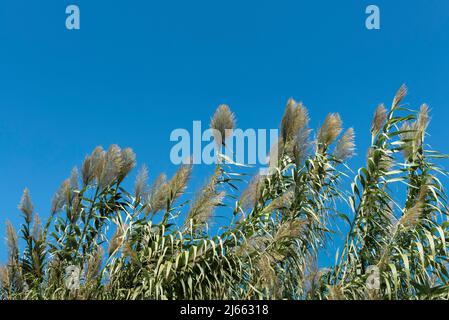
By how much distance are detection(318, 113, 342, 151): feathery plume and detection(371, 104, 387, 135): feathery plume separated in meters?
0.29

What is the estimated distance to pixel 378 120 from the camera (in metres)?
5.36

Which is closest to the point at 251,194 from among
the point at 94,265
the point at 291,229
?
the point at 291,229

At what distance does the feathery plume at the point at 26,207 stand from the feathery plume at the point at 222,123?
198 cm

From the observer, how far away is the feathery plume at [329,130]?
5355mm

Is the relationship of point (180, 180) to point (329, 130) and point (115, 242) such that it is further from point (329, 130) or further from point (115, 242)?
point (329, 130)

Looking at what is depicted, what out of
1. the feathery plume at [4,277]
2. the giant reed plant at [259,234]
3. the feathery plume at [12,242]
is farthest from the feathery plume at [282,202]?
the feathery plume at [12,242]

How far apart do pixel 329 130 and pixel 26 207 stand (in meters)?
2.96

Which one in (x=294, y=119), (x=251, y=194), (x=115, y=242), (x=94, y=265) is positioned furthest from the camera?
(x=294, y=119)
